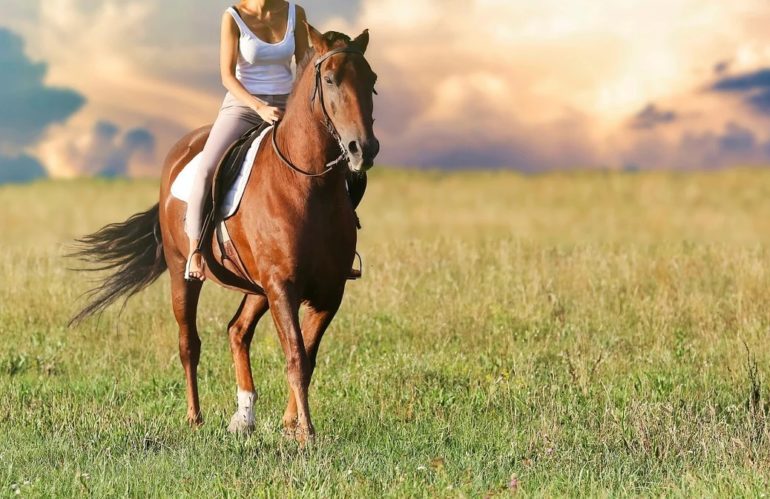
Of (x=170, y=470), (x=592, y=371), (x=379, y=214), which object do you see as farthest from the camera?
(x=379, y=214)

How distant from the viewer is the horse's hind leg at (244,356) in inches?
316

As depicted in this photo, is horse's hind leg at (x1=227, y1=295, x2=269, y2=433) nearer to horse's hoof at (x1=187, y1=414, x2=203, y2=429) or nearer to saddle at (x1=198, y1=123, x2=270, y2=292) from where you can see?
horse's hoof at (x1=187, y1=414, x2=203, y2=429)

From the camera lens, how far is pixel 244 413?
8.08 metres

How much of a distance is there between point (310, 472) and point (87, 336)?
560cm

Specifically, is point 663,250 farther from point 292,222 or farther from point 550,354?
point 292,222

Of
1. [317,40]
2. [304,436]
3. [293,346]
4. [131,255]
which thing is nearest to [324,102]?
[317,40]

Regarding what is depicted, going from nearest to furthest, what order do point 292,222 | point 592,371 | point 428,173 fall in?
point 292,222 < point 592,371 < point 428,173

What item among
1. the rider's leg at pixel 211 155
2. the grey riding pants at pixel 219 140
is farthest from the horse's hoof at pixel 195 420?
the grey riding pants at pixel 219 140

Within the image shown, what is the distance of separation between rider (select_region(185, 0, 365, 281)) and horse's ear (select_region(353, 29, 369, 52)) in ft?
3.56

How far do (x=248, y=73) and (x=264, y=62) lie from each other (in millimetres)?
139

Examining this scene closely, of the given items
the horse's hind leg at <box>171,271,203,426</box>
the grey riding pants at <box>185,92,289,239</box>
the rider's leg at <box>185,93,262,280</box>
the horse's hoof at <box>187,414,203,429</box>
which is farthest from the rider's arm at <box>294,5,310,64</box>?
the horse's hoof at <box>187,414,203,429</box>

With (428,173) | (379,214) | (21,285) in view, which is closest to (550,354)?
(21,285)

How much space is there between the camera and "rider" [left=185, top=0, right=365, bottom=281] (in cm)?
796

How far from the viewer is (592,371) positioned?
944 centimetres
